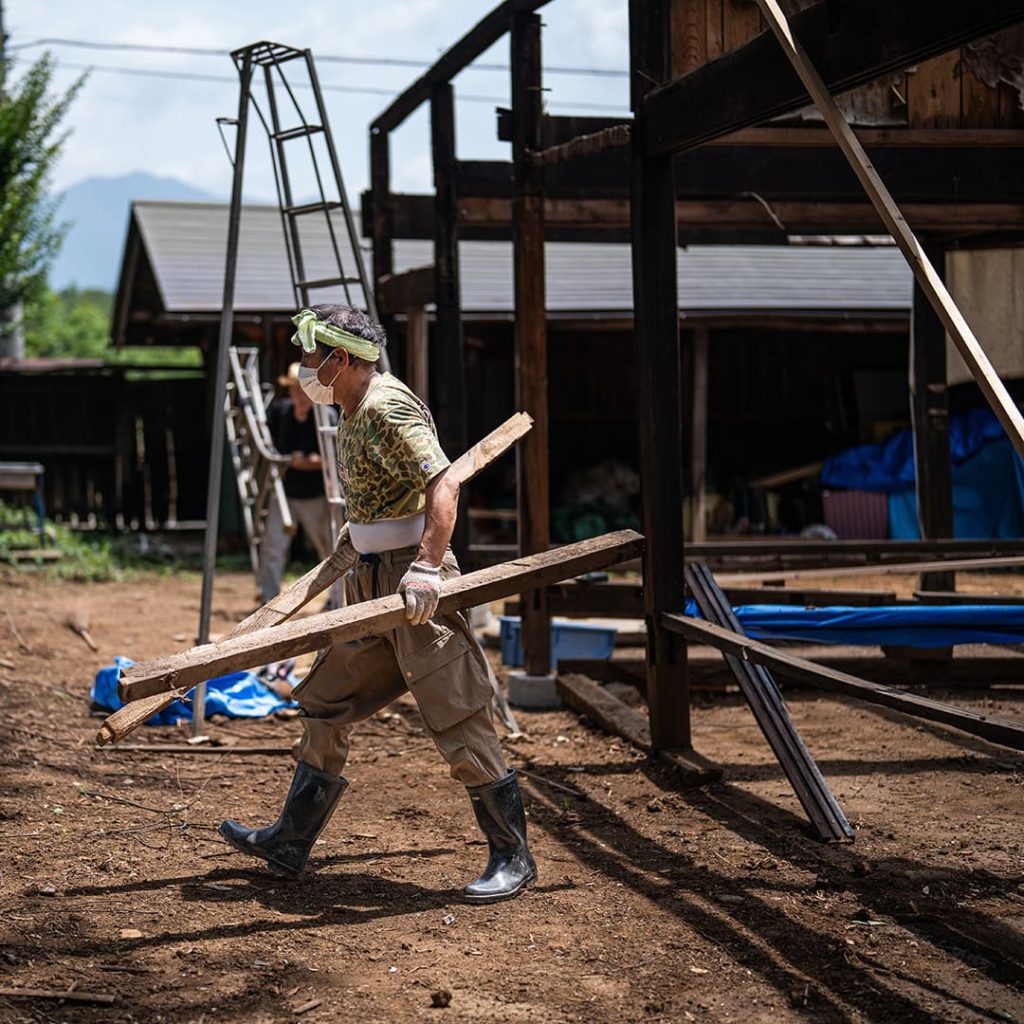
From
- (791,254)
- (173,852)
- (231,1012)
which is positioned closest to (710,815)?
(173,852)

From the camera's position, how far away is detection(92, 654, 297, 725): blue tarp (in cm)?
712

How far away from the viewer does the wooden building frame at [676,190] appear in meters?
4.29

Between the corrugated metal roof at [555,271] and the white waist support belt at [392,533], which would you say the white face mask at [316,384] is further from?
the corrugated metal roof at [555,271]

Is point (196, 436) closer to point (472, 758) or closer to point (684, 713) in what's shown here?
point (684, 713)

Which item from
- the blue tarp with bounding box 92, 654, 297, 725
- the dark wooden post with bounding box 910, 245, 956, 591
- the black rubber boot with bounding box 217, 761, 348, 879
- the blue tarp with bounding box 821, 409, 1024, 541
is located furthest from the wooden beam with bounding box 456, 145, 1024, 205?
the blue tarp with bounding box 821, 409, 1024, 541

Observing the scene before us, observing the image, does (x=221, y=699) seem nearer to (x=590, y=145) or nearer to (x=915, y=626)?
(x=590, y=145)

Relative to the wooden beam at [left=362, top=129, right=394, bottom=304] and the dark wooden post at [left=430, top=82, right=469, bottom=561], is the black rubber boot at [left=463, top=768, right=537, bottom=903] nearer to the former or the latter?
the dark wooden post at [left=430, top=82, right=469, bottom=561]

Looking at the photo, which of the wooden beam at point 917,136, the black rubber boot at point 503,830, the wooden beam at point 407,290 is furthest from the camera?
the wooden beam at point 407,290

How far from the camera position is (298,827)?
444 cm

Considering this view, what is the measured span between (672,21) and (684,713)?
3.09m

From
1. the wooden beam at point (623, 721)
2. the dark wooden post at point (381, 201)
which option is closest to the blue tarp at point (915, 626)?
the wooden beam at point (623, 721)

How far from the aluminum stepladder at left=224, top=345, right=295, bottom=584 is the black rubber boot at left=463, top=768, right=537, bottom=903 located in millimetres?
4005

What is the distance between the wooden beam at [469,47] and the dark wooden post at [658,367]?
4.71ft

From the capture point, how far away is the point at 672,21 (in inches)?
224
